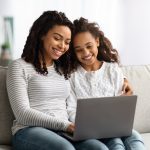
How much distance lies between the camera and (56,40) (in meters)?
1.83

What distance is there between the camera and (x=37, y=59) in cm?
184

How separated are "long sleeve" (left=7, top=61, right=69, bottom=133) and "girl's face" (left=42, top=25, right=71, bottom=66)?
0.61 feet

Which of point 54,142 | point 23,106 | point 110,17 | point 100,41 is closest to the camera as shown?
point 54,142

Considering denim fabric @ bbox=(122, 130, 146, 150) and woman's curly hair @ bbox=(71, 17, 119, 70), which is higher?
woman's curly hair @ bbox=(71, 17, 119, 70)

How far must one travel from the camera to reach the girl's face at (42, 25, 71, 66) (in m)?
1.82

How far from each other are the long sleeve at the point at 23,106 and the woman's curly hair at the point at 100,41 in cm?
36

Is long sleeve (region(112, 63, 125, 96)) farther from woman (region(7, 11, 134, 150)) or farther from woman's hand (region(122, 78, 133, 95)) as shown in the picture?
woman (region(7, 11, 134, 150))

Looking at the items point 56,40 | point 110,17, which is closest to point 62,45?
point 56,40

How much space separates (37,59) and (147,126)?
779mm

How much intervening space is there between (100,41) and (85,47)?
0.17 metres

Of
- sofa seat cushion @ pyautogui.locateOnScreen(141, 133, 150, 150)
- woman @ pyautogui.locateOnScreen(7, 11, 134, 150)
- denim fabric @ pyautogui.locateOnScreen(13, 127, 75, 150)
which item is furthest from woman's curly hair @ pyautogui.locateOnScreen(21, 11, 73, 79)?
sofa seat cushion @ pyautogui.locateOnScreen(141, 133, 150, 150)

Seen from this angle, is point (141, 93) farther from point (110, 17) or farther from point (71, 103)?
point (110, 17)

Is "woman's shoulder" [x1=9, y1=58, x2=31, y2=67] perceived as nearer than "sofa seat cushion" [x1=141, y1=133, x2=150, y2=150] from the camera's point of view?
Yes

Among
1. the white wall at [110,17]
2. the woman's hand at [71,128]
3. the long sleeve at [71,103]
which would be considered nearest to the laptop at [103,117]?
the woman's hand at [71,128]
